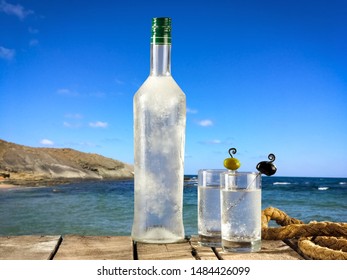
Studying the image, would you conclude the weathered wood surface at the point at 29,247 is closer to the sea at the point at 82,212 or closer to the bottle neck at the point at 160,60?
the bottle neck at the point at 160,60

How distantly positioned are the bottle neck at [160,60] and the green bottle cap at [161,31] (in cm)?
2

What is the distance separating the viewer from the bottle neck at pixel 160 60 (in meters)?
1.92

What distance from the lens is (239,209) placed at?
1.68 m

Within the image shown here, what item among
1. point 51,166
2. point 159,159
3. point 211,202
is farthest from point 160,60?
point 51,166

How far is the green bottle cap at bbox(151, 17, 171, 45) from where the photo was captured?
1.89 meters

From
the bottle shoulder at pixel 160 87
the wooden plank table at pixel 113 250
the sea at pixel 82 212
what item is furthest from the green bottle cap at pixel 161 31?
the sea at pixel 82 212

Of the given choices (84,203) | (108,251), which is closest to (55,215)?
(84,203)

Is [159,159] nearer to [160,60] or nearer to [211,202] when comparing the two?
[211,202]

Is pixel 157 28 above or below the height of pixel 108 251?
above

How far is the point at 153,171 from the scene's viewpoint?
1.84 metres

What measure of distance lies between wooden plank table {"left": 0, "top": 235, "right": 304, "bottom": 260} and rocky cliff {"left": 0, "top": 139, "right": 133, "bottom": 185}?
97.7 ft

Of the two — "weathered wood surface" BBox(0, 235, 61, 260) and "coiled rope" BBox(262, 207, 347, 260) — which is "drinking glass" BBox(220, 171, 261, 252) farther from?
"weathered wood surface" BBox(0, 235, 61, 260)

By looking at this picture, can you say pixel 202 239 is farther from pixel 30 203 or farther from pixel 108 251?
pixel 30 203
